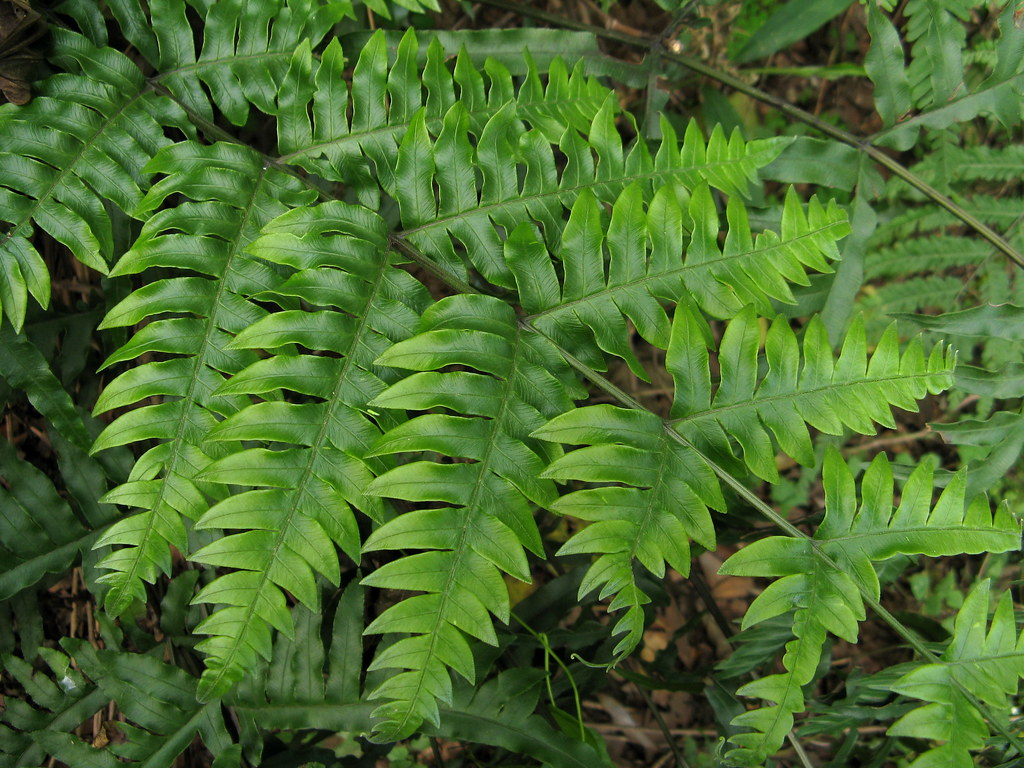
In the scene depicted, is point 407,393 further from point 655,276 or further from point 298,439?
point 655,276

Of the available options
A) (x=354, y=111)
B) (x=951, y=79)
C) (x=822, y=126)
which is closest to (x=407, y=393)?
(x=354, y=111)

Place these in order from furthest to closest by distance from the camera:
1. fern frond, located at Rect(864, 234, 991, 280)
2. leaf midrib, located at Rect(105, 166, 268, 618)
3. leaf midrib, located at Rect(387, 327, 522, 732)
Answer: fern frond, located at Rect(864, 234, 991, 280)
leaf midrib, located at Rect(105, 166, 268, 618)
leaf midrib, located at Rect(387, 327, 522, 732)

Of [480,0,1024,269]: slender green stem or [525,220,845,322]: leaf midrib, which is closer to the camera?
[525,220,845,322]: leaf midrib

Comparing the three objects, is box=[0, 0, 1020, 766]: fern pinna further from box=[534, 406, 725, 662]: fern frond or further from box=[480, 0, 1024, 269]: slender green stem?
box=[480, 0, 1024, 269]: slender green stem

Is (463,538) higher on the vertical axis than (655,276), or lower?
lower

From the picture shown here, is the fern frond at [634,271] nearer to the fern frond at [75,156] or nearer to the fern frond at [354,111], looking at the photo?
the fern frond at [354,111]

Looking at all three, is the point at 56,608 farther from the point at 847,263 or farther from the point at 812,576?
the point at 847,263

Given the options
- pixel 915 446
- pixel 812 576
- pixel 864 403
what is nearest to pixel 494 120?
pixel 864 403

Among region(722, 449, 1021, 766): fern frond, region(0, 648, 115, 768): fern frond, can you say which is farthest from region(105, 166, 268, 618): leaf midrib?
region(722, 449, 1021, 766): fern frond

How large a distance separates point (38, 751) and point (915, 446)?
11.8 feet

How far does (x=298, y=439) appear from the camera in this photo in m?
1.37

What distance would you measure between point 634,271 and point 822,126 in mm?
1079

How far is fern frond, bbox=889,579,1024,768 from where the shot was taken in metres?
1.38

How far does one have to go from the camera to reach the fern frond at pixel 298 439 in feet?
4.38
